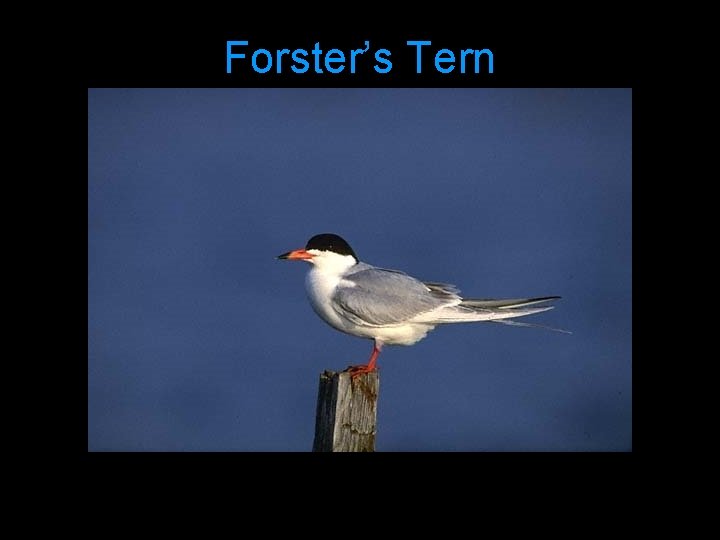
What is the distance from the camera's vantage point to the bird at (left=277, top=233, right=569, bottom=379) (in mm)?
5184

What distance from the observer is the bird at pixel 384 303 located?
518 cm

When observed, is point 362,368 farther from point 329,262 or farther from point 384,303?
point 329,262

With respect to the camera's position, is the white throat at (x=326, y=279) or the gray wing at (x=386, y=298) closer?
the gray wing at (x=386, y=298)

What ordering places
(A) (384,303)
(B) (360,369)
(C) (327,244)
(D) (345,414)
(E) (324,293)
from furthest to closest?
(C) (327,244)
(E) (324,293)
(A) (384,303)
(B) (360,369)
(D) (345,414)

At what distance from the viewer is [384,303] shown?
518 cm

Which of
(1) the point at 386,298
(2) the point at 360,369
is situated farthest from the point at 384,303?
(2) the point at 360,369

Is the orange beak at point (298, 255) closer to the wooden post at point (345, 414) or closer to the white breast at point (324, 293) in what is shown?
the white breast at point (324, 293)

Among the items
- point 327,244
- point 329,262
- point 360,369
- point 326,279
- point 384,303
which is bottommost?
point 360,369

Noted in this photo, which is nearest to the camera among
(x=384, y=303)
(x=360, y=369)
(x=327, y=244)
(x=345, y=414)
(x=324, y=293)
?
(x=345, y=414)

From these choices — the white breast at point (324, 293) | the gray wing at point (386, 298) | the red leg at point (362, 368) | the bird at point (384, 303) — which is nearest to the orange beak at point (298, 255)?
the bird at point (384, 303)

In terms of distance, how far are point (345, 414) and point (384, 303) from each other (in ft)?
3.96
